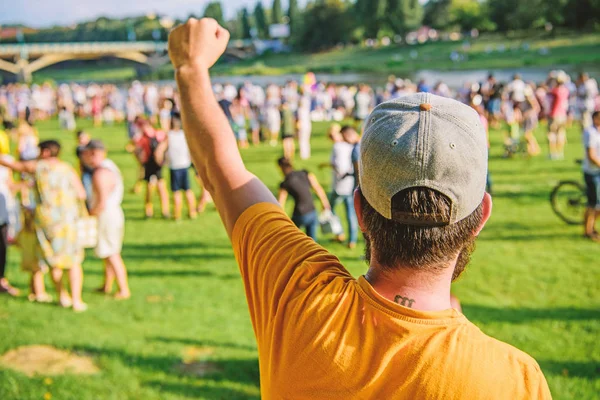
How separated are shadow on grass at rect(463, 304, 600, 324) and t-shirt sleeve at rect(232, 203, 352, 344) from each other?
4611mm

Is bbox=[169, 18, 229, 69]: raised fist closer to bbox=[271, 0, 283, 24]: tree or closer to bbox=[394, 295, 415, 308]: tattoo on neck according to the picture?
bbox=[394, 295, 415, 308]: tattoo on neck

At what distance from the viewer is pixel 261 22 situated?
107 metres

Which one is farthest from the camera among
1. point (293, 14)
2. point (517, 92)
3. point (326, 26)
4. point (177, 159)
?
point (293, 14)

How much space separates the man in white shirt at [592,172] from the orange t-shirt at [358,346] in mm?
7173

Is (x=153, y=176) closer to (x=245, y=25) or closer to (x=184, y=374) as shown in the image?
(x=184, y=374)

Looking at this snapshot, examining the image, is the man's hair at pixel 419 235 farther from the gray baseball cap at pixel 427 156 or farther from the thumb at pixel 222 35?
the thumb at pixel 222 35

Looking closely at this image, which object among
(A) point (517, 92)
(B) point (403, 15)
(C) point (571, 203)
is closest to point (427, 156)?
(C) point (571, 203)

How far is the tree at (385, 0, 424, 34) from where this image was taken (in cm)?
7694

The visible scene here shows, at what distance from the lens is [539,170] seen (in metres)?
12.1

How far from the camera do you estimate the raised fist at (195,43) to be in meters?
1.55

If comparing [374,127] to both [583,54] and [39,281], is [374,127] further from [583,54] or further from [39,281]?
[583,54]

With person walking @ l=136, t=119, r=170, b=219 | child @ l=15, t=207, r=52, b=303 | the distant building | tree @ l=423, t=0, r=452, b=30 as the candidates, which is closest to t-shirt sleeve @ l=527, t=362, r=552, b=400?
child @ l=15, t=207, r=52, b=303

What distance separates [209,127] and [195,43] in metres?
0.27

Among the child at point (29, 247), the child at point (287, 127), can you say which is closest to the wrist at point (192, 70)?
the child at point (29, 247)
